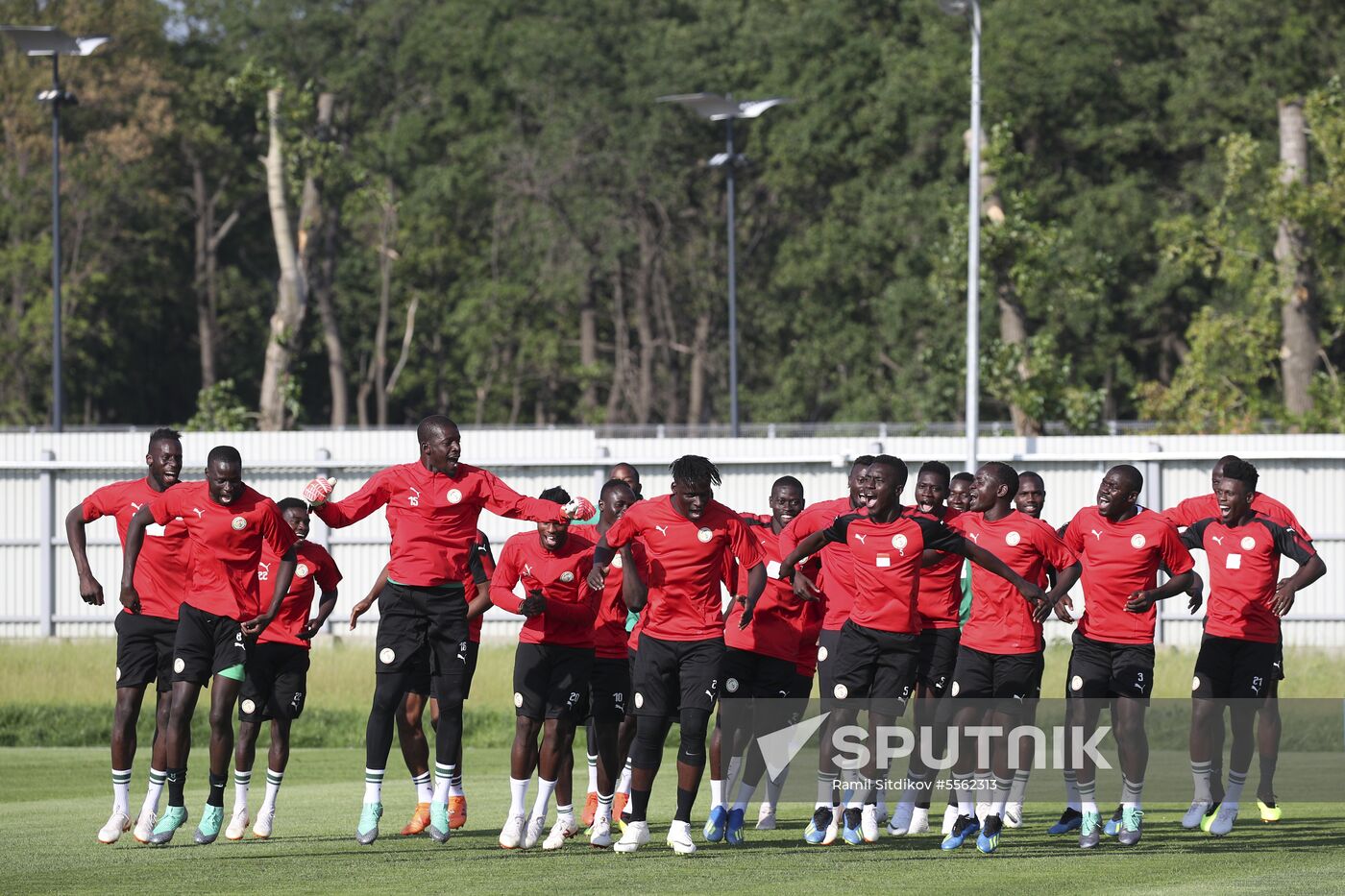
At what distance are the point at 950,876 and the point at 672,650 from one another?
82.6 inches

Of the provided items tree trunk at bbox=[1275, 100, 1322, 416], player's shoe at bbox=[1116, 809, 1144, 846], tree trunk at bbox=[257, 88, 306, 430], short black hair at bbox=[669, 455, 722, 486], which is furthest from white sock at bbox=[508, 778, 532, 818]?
tree trunk at bbox=[257, 88, 306, 430]

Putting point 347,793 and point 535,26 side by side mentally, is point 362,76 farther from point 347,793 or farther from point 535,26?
point 347,793

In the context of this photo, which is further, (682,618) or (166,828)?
(166,828)

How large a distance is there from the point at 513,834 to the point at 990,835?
9.49 feet

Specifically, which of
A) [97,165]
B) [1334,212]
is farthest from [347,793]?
[97,165]

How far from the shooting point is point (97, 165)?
5588 cm

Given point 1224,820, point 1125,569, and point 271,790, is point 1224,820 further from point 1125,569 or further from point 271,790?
point 271,790

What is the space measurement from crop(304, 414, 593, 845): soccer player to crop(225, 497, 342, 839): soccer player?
0.67 metres

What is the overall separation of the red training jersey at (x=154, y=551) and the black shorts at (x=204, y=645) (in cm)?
43

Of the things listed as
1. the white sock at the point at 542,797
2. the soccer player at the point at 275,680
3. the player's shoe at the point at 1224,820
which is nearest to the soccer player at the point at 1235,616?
the player's shoe at the point at 1224,820

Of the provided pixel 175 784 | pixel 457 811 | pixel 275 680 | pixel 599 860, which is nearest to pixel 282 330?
pixel 275 680

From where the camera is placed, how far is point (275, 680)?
1272 cm

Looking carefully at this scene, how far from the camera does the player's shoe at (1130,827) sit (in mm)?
12297

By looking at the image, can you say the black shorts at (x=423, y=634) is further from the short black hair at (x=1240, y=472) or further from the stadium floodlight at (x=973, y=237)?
the stadium floodlight at (x=973, y=237)
